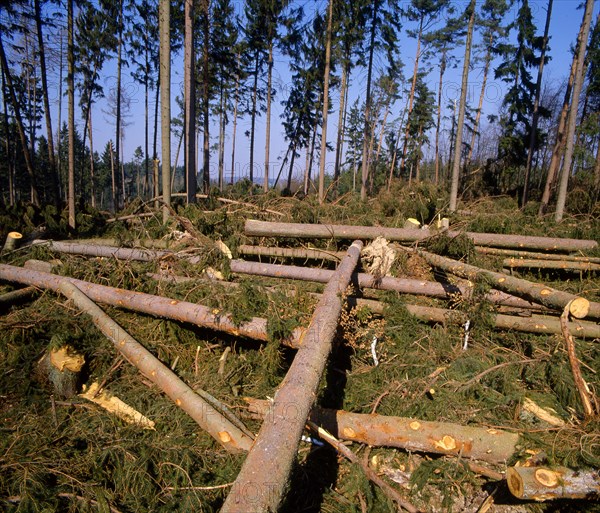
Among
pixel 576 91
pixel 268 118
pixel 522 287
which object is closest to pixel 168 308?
pixel 522 287

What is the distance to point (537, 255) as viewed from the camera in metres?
7.10

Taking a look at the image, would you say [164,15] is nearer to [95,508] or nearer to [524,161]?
[95,508]

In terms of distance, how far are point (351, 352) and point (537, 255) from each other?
492cm

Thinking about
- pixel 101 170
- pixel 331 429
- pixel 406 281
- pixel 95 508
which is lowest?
pixel 95 508

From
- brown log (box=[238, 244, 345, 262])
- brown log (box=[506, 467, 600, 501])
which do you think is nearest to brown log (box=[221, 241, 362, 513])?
brown log (box=[506, 467, 600, 501])

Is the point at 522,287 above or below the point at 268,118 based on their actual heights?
below

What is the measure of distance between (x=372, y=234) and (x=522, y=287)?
3.07m

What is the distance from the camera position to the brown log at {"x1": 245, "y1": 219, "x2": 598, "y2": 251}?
22.4 feet

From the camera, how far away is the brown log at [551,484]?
7.26 feet

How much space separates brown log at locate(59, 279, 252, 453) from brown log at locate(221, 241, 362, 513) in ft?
2.49

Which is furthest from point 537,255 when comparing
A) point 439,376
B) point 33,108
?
point 33,108

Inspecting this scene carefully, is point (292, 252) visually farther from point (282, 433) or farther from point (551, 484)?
point (551, 484)

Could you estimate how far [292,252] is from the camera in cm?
711

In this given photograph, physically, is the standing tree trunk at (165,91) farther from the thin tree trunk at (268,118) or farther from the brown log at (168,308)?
the thin tree trunk at (268,118)
